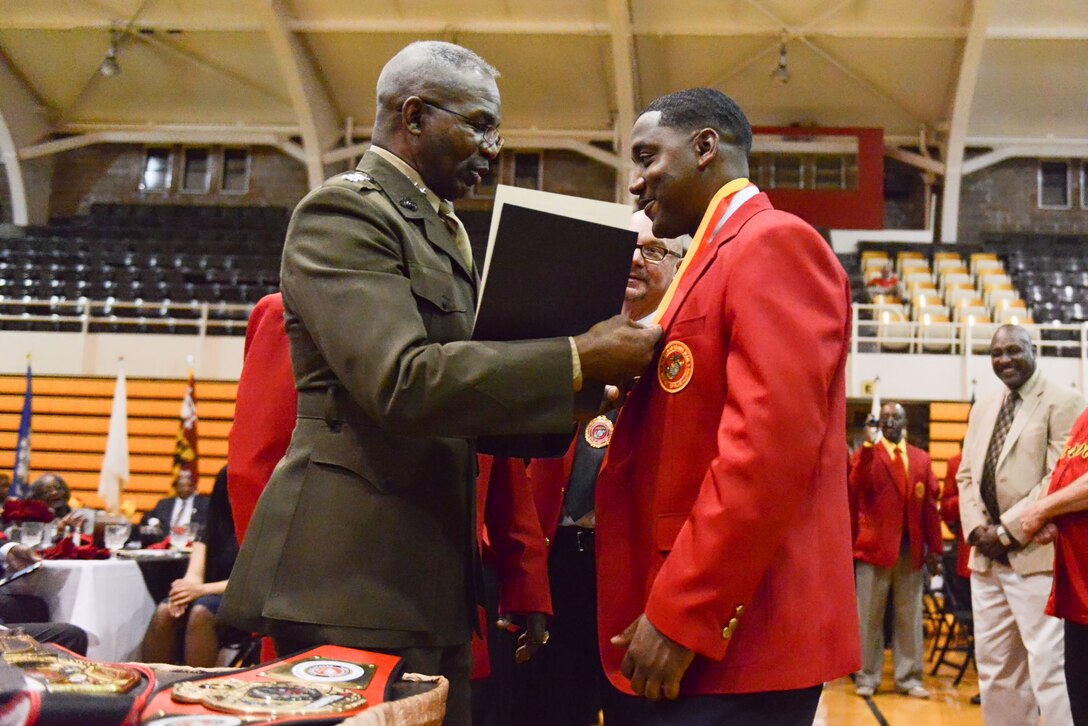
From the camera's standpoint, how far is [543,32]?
496 inches

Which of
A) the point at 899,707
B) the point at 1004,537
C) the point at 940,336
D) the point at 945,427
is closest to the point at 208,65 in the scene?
the point at 940,336

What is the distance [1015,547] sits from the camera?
156 inches

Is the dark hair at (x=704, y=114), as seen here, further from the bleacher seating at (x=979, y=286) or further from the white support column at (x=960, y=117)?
the white support column at (x=960, y=117)

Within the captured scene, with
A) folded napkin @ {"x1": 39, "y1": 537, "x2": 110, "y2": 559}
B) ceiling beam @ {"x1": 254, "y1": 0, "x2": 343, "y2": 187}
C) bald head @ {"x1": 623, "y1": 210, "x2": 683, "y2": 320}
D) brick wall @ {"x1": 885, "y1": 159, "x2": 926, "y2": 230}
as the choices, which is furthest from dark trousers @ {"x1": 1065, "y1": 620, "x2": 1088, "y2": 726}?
brick wall @ {"x1": 885, "y1": 159, "x2": 926, "y2": 230}

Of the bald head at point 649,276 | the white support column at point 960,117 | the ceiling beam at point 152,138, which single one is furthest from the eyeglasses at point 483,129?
the ceiling beam at point 152,138

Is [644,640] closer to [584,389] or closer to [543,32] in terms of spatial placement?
[584,389]

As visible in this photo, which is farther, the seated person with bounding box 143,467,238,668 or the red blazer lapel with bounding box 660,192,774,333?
the seated person with bounding box 143,467,238,668

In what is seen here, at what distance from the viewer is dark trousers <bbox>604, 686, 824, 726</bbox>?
4.71 feet

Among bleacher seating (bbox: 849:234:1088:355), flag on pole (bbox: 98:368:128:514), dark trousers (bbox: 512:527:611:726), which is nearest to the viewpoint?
dark trousers (bbox: 512:527:611:726)

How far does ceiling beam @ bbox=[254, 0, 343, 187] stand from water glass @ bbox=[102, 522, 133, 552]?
894 cm

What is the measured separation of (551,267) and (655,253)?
144cm

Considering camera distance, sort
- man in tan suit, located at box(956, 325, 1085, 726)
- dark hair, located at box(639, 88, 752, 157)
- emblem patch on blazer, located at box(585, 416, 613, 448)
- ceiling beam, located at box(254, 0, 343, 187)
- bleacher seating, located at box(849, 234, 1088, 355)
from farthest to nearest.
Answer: ceiling beam, located at box(254, 0, 343, 187)
bleacher seating, located at box(849, 234, 1088, 355)
man in tan suit, located at box(956, 325, 1085, 726)
emblem patch on blazer, located at box(585, 416, 613, 448)
dark hair, located at box(639, 88, 752, 157)

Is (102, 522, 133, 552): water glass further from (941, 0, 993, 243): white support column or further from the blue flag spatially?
(941, 0, 993, 243): white support column

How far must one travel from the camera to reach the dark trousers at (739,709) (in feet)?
4.71
